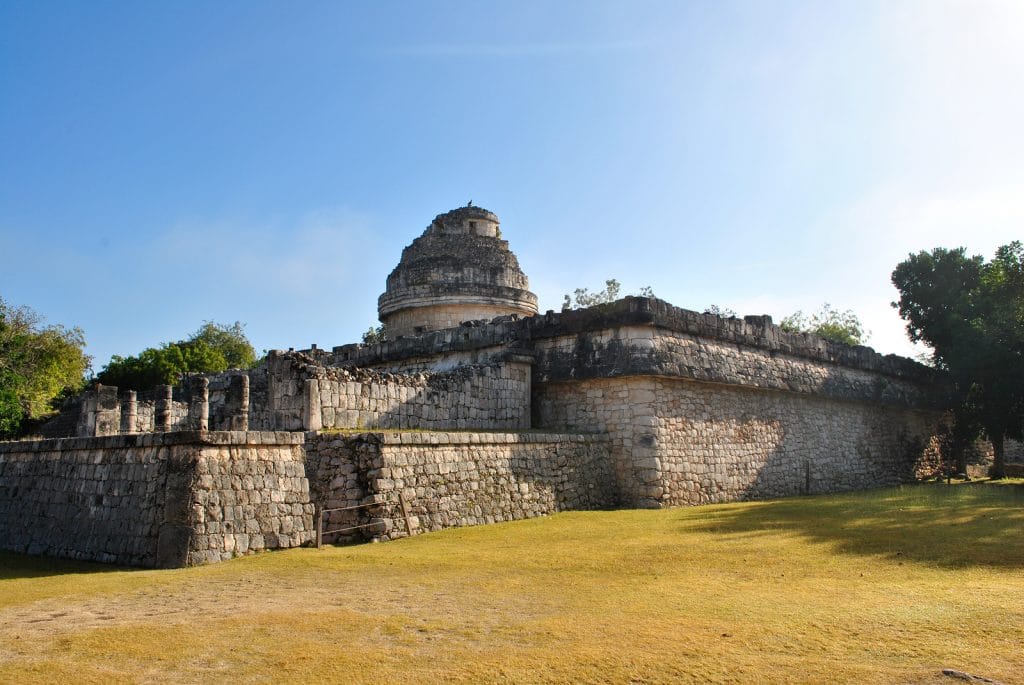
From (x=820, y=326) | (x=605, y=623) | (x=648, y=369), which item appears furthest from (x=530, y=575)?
(x=820, y=326)

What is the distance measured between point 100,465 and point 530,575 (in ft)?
22.3

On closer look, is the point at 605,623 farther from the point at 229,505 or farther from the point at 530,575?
the point at 229,505

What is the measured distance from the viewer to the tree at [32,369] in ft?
93.8

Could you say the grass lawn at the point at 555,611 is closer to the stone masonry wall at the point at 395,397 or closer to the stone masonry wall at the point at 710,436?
the stone masonry wall at the point at 395,397

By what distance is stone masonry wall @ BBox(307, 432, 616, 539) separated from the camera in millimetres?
12648

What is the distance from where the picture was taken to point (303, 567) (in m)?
10.2

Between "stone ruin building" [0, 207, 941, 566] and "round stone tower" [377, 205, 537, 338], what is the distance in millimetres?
69

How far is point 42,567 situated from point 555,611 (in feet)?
25.3

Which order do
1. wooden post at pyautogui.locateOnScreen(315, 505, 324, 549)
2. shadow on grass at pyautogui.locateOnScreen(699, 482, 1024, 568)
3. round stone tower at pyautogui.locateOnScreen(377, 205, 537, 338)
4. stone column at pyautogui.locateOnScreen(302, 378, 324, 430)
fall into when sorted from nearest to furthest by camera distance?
shadow on grass at pyautogui.locateOnScreen(699, 482, 1024, 568)
wooden post at pyautogui.locateOnScreen(315, 505, 324, 549)
stone column at pyautogui.locateOnScreen(302, 378, 324, 430)
round stone tower at pyautogui.locateOnScreen(377, 205, 537, 338)

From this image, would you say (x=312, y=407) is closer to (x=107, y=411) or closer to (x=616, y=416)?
(x=616, y=416)

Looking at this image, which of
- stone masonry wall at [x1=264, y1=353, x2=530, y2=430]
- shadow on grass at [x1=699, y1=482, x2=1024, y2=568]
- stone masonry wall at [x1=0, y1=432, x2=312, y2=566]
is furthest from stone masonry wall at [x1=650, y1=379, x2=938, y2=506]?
stone masonry wall at [x1=0, y1=432, x2=312, y2=566]

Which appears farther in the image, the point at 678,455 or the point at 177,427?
the point at 177,427

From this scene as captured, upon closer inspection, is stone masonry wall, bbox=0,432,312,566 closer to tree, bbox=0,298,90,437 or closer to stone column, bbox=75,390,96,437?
stone column, bbox=75,390,96,437

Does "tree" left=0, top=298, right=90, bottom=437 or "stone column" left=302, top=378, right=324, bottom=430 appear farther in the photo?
"tree" left=0, top=298, right=90, bottom=437
